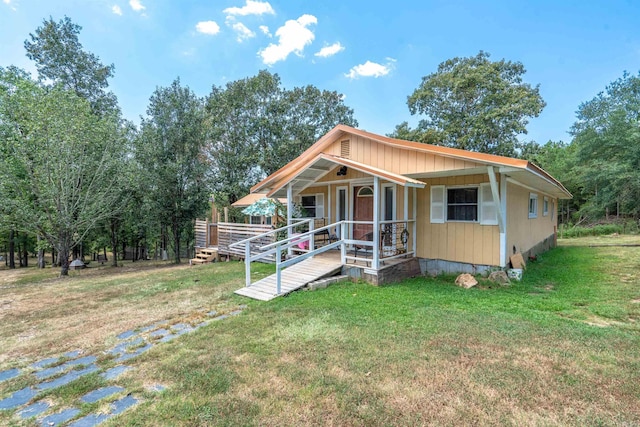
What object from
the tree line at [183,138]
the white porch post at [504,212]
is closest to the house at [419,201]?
the white porch post at [504,212]

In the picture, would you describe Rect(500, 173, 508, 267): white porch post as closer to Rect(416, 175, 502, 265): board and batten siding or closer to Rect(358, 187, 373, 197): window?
Rect(416, 175, 502, 265): board and batten siding

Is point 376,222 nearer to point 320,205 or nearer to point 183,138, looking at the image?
point 320,205

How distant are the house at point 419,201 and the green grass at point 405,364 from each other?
1699 millimetres

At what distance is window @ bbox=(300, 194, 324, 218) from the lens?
1084cm

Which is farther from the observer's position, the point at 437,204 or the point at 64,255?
the point at 64,255

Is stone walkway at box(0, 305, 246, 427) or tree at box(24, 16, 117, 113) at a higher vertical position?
tree at box(24, 16, 117, 113)

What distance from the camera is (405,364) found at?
341cm

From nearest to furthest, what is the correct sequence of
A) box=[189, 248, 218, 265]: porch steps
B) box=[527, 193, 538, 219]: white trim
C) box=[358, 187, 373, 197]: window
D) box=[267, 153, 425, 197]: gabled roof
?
box=[267, 153, 425, 197]: gabled roof → box=[358, 187, 373, 197]: window → box=[527, 193, 538, 219]: white trim → box=[189, 248, 218, 265]: porch steps

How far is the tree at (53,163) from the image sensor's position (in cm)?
1077

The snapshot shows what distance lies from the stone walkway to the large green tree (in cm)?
1530

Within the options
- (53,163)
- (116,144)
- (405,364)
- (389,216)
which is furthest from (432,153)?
(116,144)

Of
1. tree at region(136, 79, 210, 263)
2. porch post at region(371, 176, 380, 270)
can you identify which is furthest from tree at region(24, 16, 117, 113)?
porch post at region(371, 176, 380, 270)

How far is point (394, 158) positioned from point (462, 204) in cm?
211

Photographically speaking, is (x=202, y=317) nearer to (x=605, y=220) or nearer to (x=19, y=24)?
(x=19, y=24)
